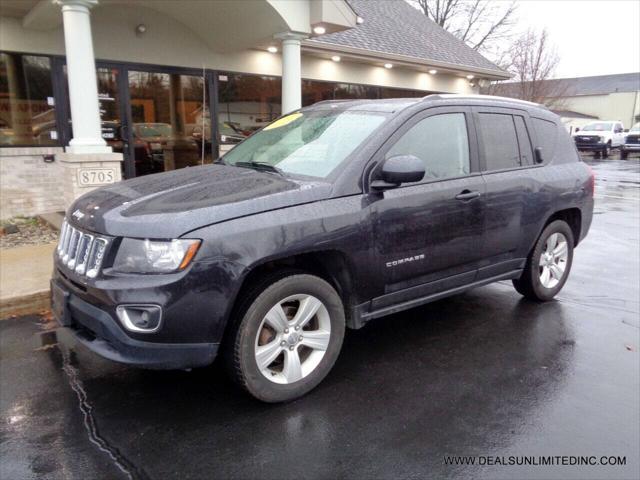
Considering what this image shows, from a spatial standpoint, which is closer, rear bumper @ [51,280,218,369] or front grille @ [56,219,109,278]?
rear bumper @ [51,280,218,369]

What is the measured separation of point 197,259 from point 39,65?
777 cm

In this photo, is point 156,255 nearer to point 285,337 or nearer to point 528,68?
point 285,337

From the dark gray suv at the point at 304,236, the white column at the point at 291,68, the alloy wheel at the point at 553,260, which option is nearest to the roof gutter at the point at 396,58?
the white column at the point at 291,68

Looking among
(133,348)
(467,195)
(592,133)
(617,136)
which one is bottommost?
(133,348)

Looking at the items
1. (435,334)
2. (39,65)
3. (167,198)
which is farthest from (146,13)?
(435,334)

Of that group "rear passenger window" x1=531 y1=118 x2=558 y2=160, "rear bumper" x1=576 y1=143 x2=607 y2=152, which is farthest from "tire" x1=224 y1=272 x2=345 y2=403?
"rear bumper" x1=576 y1=143 x2=607 y2=152

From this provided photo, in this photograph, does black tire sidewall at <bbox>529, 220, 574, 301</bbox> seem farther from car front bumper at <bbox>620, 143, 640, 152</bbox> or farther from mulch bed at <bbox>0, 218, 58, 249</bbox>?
car front bumper at <bbox>620, 143, 640, 152</bbox>

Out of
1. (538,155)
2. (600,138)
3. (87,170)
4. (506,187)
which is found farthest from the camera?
(600,138)

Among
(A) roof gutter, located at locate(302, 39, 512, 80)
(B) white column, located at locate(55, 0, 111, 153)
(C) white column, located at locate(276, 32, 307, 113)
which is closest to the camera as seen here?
(B) white column, located at locate(55, 0, 111, 153)

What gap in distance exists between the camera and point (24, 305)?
4.84 metres

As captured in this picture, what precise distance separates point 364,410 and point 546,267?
2868 mm

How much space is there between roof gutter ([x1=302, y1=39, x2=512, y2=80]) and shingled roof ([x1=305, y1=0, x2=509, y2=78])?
0.13 ft

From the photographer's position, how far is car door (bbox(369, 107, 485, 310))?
140 inches

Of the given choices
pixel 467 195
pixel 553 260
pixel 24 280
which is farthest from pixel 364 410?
pixel 24 280
